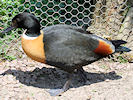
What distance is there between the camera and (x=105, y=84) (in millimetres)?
2803

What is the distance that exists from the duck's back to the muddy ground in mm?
346

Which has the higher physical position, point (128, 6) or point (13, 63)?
point (128, 6)

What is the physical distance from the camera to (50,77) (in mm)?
2982

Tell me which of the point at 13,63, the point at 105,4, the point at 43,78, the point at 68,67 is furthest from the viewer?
the point at 105,4

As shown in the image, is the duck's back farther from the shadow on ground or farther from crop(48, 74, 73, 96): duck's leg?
the shadow on ground

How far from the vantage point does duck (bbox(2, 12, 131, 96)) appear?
2430 millimetres

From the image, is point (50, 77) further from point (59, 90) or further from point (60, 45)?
point (60, 45)

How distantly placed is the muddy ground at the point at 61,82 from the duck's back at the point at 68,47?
346mm

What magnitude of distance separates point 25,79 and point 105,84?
0.91 metres

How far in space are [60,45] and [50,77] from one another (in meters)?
0.69

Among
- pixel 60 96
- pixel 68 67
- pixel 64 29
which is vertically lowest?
pixel 60 96

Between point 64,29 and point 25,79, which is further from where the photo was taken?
point 25,79

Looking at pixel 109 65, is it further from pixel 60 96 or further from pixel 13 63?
pixel 13 63

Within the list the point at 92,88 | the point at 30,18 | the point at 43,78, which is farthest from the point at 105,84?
the point at 30,18
